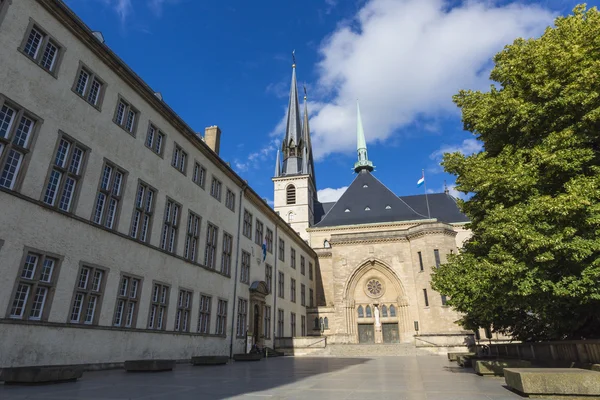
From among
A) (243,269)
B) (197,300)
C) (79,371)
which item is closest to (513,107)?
(79,371)

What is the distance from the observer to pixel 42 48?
12.4 meters

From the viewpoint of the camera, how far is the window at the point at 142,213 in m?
16.3

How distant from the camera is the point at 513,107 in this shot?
39.5 feet

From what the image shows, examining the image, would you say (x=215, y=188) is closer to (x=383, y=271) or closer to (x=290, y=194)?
(x=383, y=271)

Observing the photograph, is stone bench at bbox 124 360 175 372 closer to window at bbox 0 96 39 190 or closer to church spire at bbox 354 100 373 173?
window at bbox 0 96 39 190

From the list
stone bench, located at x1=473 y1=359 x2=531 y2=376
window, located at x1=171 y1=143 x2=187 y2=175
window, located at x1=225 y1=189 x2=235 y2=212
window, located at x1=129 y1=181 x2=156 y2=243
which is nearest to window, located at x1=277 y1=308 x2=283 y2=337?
window, located at x1=225 y1=189 x2=235 y2=212

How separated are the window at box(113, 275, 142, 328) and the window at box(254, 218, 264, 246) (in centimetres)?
1378

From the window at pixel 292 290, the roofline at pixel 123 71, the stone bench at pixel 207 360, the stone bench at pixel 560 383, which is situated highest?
the roofline at pixel 123 71

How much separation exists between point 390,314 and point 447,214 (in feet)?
61.1

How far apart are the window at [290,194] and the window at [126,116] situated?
43.3 m

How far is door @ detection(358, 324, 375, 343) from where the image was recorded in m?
41.1

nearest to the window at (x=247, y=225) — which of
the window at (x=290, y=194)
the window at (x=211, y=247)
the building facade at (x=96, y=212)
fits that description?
the building facade at (x=96, y=212)

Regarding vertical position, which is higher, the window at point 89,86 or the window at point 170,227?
the window at point 89,86

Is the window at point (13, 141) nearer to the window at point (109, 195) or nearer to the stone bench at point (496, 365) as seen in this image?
the window at point (109, 195)
